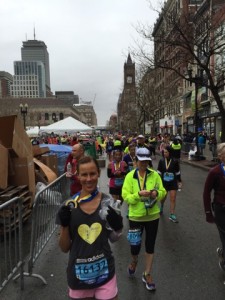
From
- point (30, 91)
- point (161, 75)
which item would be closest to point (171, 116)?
point (161, 75)

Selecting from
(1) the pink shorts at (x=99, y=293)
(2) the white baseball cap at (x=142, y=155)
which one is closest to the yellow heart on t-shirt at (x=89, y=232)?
(1) the pink shorts at (x=99, y=293)

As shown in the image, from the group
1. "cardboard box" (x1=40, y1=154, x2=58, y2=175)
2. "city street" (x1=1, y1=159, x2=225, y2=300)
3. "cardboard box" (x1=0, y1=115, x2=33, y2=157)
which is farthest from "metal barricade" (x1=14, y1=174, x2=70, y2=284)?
"cardboard box" (x1=40, y1=154, x2=58, y2=175)

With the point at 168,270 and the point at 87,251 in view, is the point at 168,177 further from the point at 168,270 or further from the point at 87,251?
the point at 87,251

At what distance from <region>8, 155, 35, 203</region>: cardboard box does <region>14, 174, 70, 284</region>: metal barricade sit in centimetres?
108

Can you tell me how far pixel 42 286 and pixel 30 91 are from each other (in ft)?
645

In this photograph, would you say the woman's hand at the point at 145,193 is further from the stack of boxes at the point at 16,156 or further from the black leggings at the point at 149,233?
the stack of boxes at the point at 16,156

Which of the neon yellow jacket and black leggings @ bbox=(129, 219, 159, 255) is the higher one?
the neon yellow jacket

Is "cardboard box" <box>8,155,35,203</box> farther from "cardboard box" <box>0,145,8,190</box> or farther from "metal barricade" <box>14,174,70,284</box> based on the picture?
"metal barricade" <box>14,174,70,284</box>

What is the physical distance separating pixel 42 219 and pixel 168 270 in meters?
2.06

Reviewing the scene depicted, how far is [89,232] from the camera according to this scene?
254 centimetres

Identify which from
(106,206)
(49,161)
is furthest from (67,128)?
(106,206)

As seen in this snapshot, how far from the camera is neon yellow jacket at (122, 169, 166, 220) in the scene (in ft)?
13.5

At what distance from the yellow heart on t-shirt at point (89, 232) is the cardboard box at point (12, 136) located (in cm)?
554

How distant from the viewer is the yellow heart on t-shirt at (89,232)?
2.54 meters
